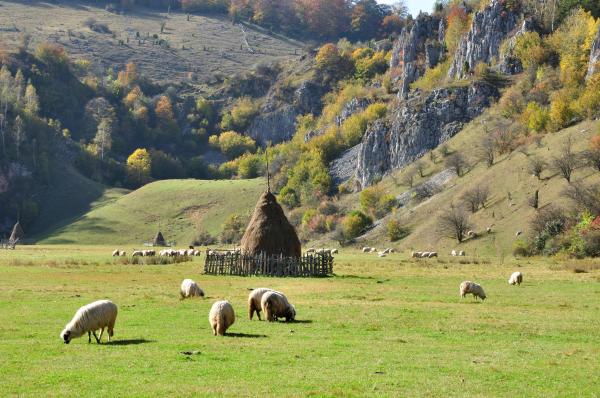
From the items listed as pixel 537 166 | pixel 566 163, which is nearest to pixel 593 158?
pixel 566 163

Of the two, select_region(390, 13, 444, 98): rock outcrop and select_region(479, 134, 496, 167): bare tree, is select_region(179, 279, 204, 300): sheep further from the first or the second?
select_region(390, 13, 444, 98): rock outcrop

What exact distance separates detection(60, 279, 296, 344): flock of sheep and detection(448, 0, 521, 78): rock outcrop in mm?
134874

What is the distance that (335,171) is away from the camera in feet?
575

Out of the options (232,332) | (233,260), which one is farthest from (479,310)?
(233,260)

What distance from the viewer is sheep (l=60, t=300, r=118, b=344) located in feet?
75.0

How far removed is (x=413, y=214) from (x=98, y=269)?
6492cm

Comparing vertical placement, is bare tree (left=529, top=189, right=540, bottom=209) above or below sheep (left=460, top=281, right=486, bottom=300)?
above

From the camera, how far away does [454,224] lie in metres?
93.7

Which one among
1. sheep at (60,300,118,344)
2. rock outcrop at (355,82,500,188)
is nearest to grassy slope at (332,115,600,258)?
rock outcrop at (355,82,500,188)

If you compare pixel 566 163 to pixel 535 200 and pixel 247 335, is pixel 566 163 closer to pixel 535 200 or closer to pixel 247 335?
pixel 535 200

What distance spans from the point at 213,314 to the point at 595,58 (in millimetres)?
113022

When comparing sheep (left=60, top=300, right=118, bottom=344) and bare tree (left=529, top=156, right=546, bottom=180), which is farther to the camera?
bare tree (left=529, top=156, right=546, bottom=180)

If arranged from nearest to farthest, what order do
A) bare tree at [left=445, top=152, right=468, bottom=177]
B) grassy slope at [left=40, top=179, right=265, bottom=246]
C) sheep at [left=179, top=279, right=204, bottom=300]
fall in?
sheep at [left=179, top=279, right=204, bottom=300] < bare tree at [left=445, top=152, right=468, bottom=177] < grassy slope at [left=40, top=179, right=265, bottom=246]

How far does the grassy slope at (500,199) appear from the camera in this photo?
89250mm
